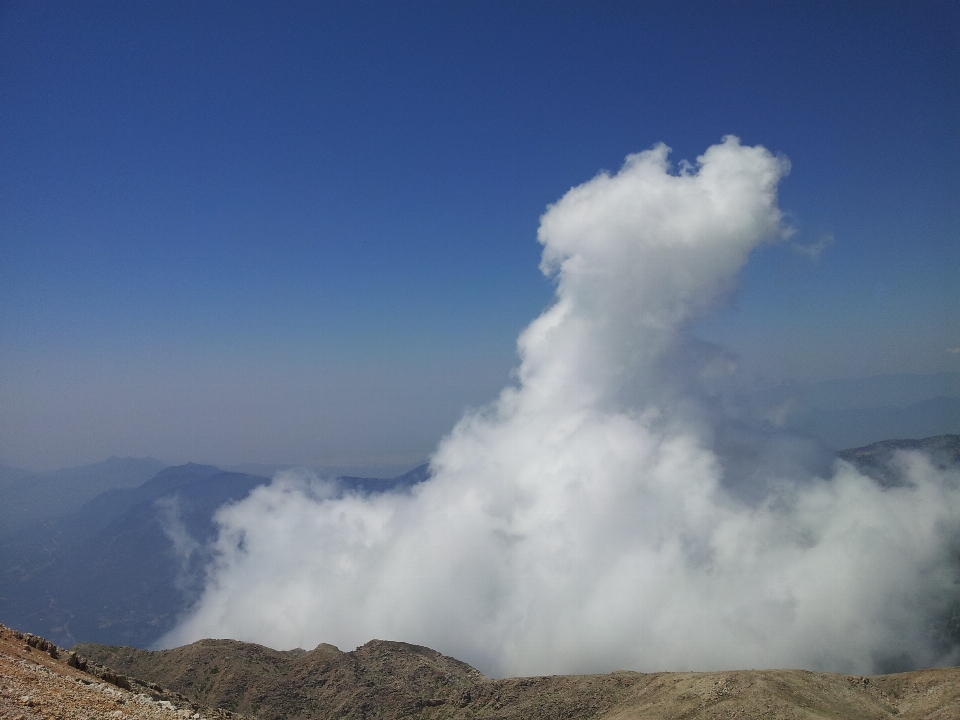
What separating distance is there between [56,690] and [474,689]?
82.8 meters

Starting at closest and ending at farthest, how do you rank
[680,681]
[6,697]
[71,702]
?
1. [6,697]
2. [71,702]
3. [680,681]

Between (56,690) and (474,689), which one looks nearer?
(56,690)

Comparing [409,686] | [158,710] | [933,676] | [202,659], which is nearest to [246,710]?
[202,659]

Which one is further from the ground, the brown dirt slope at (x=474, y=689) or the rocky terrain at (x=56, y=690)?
the rocky terrain at (x=56, y=690)

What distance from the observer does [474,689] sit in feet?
323

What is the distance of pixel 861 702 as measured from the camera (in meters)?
72.5

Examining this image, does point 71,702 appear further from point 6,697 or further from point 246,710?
point 246,710

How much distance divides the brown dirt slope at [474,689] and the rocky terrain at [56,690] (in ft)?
199

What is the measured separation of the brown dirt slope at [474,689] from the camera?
70312mm

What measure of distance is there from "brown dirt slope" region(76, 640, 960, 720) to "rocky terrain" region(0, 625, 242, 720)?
199 ft

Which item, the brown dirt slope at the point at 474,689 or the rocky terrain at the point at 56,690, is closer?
the rocky terrain at the point at 56,690

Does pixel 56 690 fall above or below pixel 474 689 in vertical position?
above

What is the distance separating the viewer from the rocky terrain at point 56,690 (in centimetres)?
2594

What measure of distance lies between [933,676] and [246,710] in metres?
105
